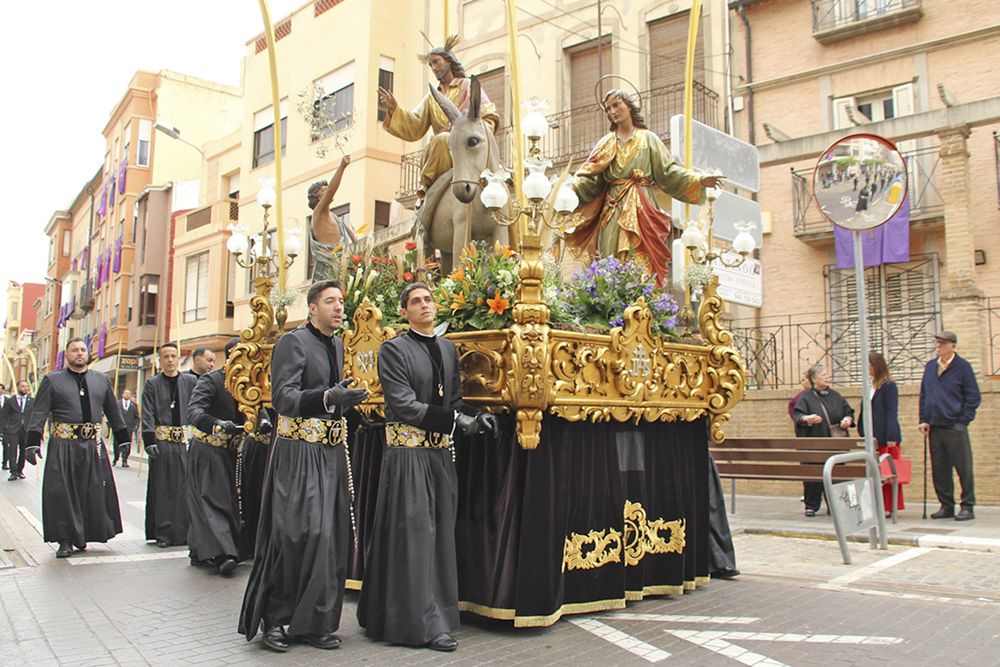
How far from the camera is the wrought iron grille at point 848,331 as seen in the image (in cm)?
1539

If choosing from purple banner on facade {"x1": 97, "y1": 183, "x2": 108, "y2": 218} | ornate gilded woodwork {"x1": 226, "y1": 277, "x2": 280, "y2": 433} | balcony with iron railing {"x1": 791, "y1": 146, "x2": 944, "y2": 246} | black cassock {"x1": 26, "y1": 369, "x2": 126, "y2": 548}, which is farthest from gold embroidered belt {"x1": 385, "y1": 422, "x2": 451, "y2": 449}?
purple banner on facade {"x1": 97, "y1": 183, "x2": 108, "y2": 218}

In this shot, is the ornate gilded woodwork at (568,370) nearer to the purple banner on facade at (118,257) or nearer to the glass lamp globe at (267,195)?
the glass lamp globe at (267,195)

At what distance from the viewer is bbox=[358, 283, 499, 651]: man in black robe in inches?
192

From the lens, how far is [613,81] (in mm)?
18750

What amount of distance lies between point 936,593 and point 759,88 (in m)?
13.4

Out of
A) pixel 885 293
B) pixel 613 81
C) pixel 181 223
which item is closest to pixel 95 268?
pixel 181 223

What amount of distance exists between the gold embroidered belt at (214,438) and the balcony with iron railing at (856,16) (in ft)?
46.0

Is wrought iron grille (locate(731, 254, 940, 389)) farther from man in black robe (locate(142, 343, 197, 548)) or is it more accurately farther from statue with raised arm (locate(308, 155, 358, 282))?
man in black robe (locate(142, 343, 197, 548))

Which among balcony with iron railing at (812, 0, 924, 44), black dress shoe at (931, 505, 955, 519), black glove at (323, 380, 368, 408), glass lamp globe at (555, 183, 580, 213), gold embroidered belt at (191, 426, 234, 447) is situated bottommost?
black dress shoe at (931, 505, 955, 519)

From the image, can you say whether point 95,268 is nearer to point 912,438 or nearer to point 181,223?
point 181,223

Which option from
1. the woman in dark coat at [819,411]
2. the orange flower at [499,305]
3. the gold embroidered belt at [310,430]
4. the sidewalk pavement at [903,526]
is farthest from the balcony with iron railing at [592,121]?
the gold embroidered belt at [310,430]

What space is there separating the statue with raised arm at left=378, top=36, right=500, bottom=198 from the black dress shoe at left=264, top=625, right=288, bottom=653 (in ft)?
13.2

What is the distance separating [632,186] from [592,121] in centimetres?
1292

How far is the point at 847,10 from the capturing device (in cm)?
1703
